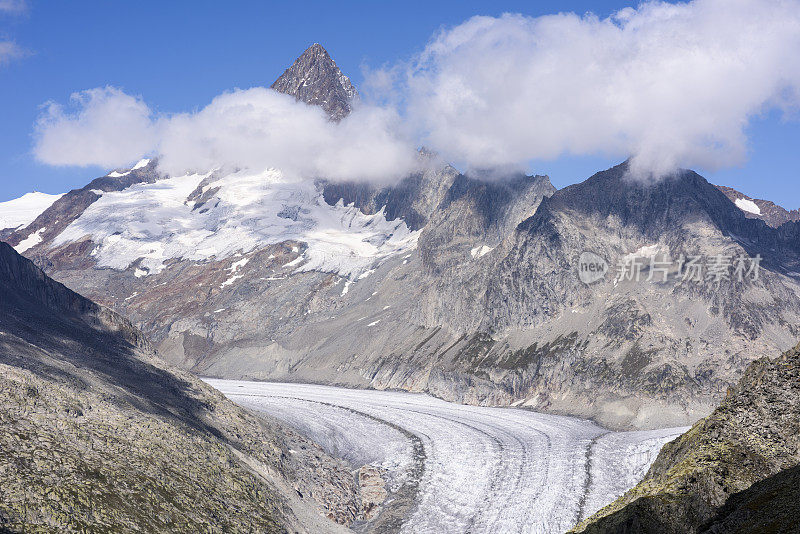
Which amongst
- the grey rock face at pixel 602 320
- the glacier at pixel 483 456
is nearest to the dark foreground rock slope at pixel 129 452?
the glacier at pixel 483 456

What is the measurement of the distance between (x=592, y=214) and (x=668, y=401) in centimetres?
8124

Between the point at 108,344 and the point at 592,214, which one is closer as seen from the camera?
the point at 108,344

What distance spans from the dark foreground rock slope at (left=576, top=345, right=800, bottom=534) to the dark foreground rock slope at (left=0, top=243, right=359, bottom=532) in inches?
936

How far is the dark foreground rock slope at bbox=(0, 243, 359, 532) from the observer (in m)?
31.2

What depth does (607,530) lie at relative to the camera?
21281 mm

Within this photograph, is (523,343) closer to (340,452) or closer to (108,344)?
(340,452)

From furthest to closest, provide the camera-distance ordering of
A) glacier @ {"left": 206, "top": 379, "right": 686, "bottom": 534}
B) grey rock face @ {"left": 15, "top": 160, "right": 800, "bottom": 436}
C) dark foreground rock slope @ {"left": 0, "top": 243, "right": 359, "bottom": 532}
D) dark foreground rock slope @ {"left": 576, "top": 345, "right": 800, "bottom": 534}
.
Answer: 1. grey rock face @ {"left": 15, "top": 160, "right": 800, "bottom": 436}
2. glacier @ {"left": 206, "top": 379, "right": 686, "bottom": 534}
3. dark foreground rock slope @ {"left": 0, "top": 243, "right": 359, "bottom": 532}
4. dark foreground rock slope @ {"left": 576, "top": 345, "right": 800, "bottom": 534}

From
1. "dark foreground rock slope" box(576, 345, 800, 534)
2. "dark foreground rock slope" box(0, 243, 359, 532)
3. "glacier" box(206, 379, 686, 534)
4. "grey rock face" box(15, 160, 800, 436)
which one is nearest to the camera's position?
"dark foreground rock slope" box(576, 345, 800, 534)

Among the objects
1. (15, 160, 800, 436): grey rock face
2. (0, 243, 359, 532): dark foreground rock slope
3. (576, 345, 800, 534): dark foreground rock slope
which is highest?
(15, 160, 800, 436): grey rock face

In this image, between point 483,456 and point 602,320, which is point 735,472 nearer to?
point 483,456

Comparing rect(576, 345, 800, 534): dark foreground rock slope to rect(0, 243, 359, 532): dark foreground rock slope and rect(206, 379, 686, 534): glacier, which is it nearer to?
rect(0, 243, 359, 532): dark foreground rock slope

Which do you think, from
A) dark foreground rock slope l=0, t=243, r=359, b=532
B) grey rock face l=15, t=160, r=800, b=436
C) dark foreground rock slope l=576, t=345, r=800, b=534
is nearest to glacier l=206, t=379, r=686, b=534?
dark foreground rock slope l=0, t=243, r=359, b=532

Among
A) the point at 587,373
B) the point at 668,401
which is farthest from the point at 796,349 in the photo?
the point at 587,373

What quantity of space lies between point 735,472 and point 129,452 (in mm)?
34347
